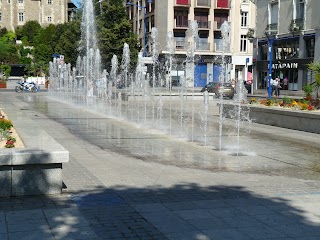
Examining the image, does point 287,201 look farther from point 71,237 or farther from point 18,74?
point 18,74

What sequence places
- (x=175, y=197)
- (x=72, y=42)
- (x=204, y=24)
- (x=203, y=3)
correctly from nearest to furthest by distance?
(x=175, y=197) → (x=72, y=42) → (x=203, y=3) → (x=204, y=24)

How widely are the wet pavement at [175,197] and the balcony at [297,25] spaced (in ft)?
104

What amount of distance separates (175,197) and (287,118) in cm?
955

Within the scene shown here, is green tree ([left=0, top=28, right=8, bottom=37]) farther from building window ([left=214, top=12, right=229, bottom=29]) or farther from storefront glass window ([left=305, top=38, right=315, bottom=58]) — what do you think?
storefront glass window ([left=305, top=38, right=315, bottom=58])

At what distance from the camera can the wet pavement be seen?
188 inches

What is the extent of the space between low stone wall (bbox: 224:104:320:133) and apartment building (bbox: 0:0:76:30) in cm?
10538

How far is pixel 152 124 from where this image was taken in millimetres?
15578

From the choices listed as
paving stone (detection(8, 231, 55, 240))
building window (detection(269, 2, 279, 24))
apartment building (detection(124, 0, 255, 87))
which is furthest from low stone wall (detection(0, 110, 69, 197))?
apartment building (detection(124, 0, 255, 87))

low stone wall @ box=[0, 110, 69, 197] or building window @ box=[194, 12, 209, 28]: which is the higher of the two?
building window @ box=[194, 12, 209, 28]

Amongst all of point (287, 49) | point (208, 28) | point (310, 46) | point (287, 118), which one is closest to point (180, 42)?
point (208, 28)

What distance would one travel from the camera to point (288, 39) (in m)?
42.3

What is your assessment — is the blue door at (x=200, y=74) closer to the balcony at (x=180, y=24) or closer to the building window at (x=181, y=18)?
the balcony at (x=180, y=24)

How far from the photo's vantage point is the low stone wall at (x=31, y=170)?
5832mm

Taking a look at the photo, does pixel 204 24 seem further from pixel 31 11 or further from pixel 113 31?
pixel 31 11
